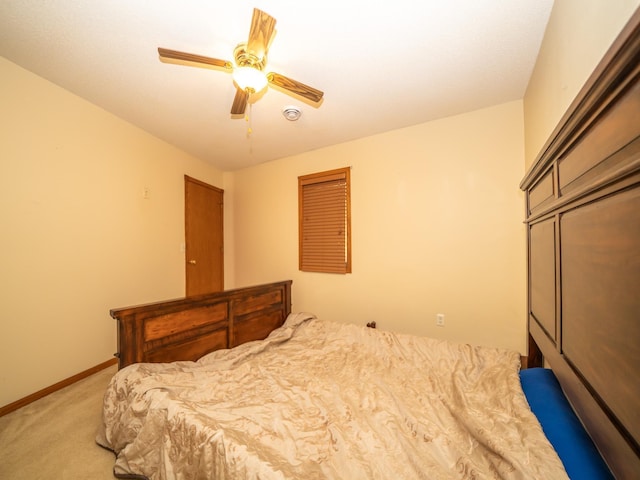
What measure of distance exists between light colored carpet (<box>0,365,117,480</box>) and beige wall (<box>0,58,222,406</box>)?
0.83ft

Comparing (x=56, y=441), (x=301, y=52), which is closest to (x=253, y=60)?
(x=301, y=52)

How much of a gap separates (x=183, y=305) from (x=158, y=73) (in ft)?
6.01

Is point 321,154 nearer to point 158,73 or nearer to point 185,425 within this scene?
point 158,73

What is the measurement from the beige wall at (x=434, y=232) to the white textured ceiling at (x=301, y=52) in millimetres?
304

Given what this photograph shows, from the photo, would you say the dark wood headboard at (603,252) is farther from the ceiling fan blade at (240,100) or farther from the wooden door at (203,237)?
the wooden door at (203,237)

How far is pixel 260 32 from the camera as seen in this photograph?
1310mm

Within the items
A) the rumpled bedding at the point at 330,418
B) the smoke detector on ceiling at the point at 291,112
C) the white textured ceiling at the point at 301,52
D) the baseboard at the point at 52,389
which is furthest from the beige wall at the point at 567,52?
the baseboard at the point at 52,389

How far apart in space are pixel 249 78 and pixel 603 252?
178 cm

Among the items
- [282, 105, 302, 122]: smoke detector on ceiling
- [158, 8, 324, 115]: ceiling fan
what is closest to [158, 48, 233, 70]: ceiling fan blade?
[158, 8, 324, 115]: ceiling fan

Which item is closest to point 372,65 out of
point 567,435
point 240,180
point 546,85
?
point 546,85

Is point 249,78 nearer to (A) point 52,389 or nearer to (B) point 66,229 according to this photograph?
(B) point 66,229

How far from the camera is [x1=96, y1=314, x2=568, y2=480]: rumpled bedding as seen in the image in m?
0.92

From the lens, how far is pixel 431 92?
217 cm

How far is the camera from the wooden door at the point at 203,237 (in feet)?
11.3
